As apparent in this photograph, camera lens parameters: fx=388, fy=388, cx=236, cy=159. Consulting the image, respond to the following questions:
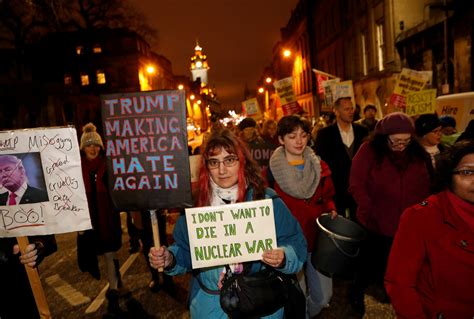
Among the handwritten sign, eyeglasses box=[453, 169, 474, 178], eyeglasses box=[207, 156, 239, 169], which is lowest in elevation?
the handwritten sign

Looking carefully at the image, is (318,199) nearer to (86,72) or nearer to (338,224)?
(338,224)

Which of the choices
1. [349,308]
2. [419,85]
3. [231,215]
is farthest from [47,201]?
[419,85]

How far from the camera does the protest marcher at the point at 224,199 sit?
99.0 inches

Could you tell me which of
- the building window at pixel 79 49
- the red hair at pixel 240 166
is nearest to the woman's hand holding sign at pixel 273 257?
the red hair at pixel 240 166

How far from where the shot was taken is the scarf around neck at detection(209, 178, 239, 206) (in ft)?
8.72

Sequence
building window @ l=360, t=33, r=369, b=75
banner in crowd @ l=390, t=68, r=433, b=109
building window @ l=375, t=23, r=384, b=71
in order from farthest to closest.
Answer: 1. building window @ l=360, t=33, r=369, b=75
2. building window @ l=375, t=23, r=384, b=71
3. banner in crowd @ l=390, t=68, r=433, b=109

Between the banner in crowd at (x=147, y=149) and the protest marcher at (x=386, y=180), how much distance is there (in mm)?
2100

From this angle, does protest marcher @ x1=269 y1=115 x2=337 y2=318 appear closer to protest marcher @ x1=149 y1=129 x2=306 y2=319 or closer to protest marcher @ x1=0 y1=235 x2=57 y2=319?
protest marcher @ x1=149 y1=129 x2=306 y2=319

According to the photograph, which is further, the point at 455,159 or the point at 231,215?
the point at 231,215

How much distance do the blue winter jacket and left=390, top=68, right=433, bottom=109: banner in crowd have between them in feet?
23.1

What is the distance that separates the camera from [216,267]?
2.53 metres

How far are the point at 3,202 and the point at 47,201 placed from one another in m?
0.31

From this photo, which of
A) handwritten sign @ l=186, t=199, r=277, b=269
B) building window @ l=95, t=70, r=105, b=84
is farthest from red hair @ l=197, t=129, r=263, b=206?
building window @ l=95, t=70, r=105, b=84

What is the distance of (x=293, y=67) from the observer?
185ft
